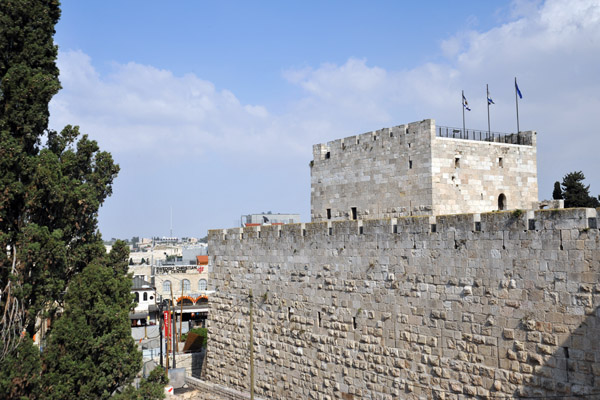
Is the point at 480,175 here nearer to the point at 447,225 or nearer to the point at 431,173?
the point at 431,173

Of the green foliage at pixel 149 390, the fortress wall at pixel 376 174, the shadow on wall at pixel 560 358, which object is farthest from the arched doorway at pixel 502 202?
the green foliage at pixel 149 390

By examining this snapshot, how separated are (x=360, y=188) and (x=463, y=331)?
284 inches

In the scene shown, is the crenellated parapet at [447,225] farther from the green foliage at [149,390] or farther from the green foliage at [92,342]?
the green foliage at [149,390]

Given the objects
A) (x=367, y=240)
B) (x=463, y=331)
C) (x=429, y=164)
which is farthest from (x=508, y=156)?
(x=463, y=331)

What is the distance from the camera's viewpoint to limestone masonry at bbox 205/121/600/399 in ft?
35.3

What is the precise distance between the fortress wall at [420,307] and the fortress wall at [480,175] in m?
3.13

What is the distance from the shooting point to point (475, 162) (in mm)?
17016

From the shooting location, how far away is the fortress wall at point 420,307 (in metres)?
10.6

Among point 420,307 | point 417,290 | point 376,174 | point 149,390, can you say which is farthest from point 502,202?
point 149,390

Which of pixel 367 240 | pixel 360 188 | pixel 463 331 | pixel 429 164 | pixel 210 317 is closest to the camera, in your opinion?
pixel 463 331

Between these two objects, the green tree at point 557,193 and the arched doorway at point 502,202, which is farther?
the green tree at point 557,193

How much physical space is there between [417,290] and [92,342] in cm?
723

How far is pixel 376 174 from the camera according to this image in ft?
59.7

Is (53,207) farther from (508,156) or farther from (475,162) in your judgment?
(508,156)
